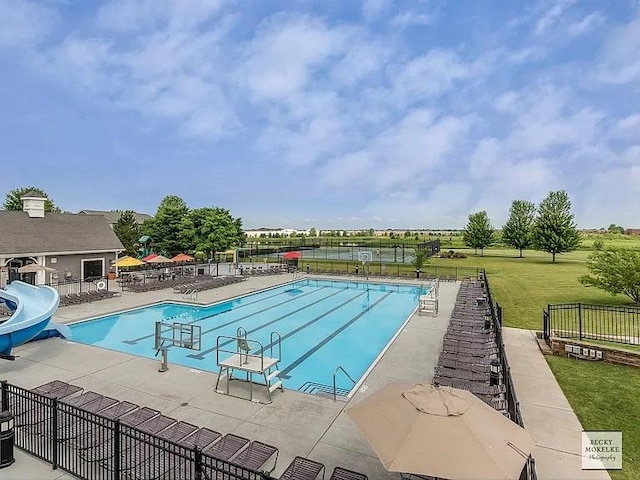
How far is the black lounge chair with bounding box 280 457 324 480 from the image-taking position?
4.29 metres

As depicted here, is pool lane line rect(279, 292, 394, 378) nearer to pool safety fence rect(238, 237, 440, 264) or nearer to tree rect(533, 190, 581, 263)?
pool safety fence rect(238, 237, 440, 264)

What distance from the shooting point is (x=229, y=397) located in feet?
23.6

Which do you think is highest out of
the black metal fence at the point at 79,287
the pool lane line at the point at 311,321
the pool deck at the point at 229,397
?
the black metal fence at the point at 79,287

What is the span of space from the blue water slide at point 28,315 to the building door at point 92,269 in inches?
509

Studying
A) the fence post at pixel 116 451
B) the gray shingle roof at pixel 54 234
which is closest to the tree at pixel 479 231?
the gray shingle roof at pixel 54 234

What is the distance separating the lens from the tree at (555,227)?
42.6 meters

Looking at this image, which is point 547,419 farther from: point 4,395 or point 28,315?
point 28,315

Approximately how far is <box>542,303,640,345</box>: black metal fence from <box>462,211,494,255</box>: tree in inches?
1466

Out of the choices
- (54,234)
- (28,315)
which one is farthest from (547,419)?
(54,234)

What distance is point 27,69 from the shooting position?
67.6ft

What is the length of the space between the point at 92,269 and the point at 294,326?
664 inches

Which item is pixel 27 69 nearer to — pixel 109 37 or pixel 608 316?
pixel 109 37

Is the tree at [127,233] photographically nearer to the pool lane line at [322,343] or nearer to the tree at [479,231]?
the pool lane line at [322,343]

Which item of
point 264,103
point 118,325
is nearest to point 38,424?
point 118,325
